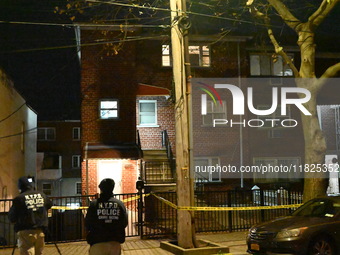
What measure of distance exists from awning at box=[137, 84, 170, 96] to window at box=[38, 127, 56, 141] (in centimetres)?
2743

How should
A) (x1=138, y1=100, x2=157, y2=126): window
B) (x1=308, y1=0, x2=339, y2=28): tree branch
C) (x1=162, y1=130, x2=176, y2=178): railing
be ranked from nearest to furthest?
(x1=308, y1=0, x2=339, y2=28): tree branch < (x1=162, y1=130, x2=176, y2=178): railing < (x1=138, y1=100, x2=157, y2=126): window

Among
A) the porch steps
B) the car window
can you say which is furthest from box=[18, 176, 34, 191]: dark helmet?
the porch steps

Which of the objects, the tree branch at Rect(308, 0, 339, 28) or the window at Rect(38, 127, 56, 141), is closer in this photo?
the tree branch at Rect(308, 0, 339, 28)

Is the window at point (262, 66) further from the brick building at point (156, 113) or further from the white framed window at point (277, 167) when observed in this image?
the white framed window at point (277, 167)

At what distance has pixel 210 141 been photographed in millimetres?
22609

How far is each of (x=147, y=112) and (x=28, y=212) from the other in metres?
15.0

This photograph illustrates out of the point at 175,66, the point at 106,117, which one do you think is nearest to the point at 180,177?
the point at 175,66

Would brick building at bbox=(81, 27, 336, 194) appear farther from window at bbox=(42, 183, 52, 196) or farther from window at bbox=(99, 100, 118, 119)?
window at bbox=(42, 183, 52, 196)

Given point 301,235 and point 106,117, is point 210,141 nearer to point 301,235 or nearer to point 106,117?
point 106,117

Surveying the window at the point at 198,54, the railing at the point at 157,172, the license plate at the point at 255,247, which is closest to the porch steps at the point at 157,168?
the railing at the point at 157,172

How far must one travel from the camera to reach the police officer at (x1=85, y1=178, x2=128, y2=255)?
19.5 feet

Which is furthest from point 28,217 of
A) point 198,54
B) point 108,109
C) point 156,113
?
point 198,54

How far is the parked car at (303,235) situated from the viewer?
29.1 ft

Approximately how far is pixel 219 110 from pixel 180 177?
42.1 ft
